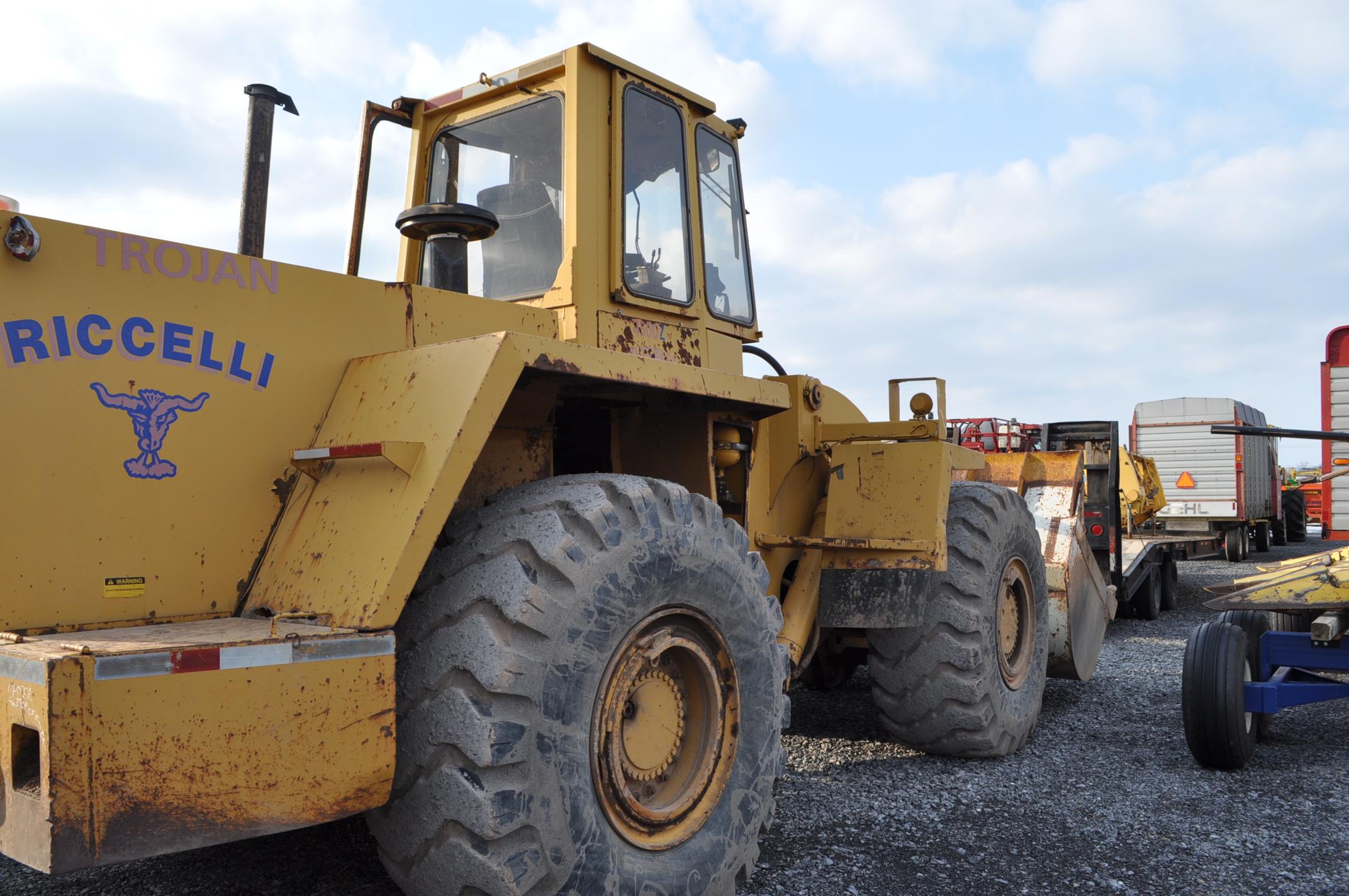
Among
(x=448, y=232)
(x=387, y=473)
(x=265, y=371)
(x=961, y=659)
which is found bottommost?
(x=961, y=659)

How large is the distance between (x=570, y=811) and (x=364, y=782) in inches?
21.0

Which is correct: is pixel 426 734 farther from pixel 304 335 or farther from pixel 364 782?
pixel 304 335

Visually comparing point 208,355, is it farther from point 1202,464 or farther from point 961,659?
point 1202,464

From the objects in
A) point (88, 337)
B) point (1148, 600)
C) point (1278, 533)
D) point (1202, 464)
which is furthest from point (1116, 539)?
point (1278, 533)

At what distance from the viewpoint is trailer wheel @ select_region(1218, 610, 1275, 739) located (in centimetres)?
545

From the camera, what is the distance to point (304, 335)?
3.01 metres

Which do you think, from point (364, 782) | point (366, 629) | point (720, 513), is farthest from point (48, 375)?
→ point (720, 513)

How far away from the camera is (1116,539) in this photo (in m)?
11.1

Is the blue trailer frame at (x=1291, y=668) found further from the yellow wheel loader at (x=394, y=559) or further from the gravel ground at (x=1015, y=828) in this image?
the yellow wheel loader at (x=394, y=559)

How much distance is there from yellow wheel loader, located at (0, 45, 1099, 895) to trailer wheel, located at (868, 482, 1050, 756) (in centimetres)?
157

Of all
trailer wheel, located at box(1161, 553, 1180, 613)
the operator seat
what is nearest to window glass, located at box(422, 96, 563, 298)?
the operator seat

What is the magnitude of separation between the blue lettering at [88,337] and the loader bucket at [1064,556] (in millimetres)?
4939

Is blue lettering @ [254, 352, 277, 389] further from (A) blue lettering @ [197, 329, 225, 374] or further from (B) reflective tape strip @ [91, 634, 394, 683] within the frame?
(B) reflective tape strip @ [91, 634, 394, 683]

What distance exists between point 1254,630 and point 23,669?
5.59 metres
